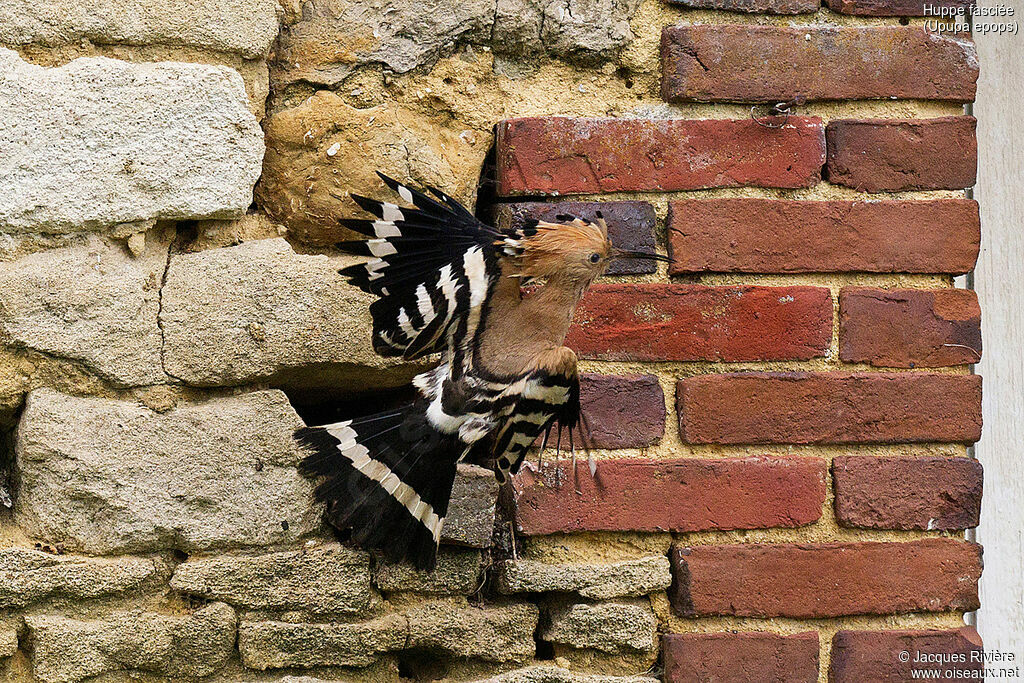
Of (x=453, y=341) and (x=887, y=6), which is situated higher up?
(x=887, y=6)

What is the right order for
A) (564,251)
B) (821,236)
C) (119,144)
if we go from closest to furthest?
(564,251) → (119,144) → (821,236)

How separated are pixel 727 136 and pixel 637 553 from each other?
51 cm

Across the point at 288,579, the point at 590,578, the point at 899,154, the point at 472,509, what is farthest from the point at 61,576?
the point at 899,154

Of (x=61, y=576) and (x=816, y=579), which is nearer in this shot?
(x=61, y=576)

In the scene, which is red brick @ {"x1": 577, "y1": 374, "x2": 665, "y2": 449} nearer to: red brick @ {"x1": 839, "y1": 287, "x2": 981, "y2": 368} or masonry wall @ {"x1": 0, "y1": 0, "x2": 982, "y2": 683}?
masonry wall @ {"x1": 0, "y1": 0, "x2": 982, "y2": 683}

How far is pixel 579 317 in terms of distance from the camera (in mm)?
1171

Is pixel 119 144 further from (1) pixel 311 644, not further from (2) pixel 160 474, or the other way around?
(1) pixel 311 644

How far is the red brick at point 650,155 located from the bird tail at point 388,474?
33cm

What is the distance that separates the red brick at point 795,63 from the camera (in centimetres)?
119

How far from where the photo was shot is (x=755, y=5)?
3.94ft

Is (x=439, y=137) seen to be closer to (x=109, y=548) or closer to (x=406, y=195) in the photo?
(x=406, y=195)

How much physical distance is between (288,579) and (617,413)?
0.42m

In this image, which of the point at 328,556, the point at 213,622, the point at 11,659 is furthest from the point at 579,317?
the point at 11,659

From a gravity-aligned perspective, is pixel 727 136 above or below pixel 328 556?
above
